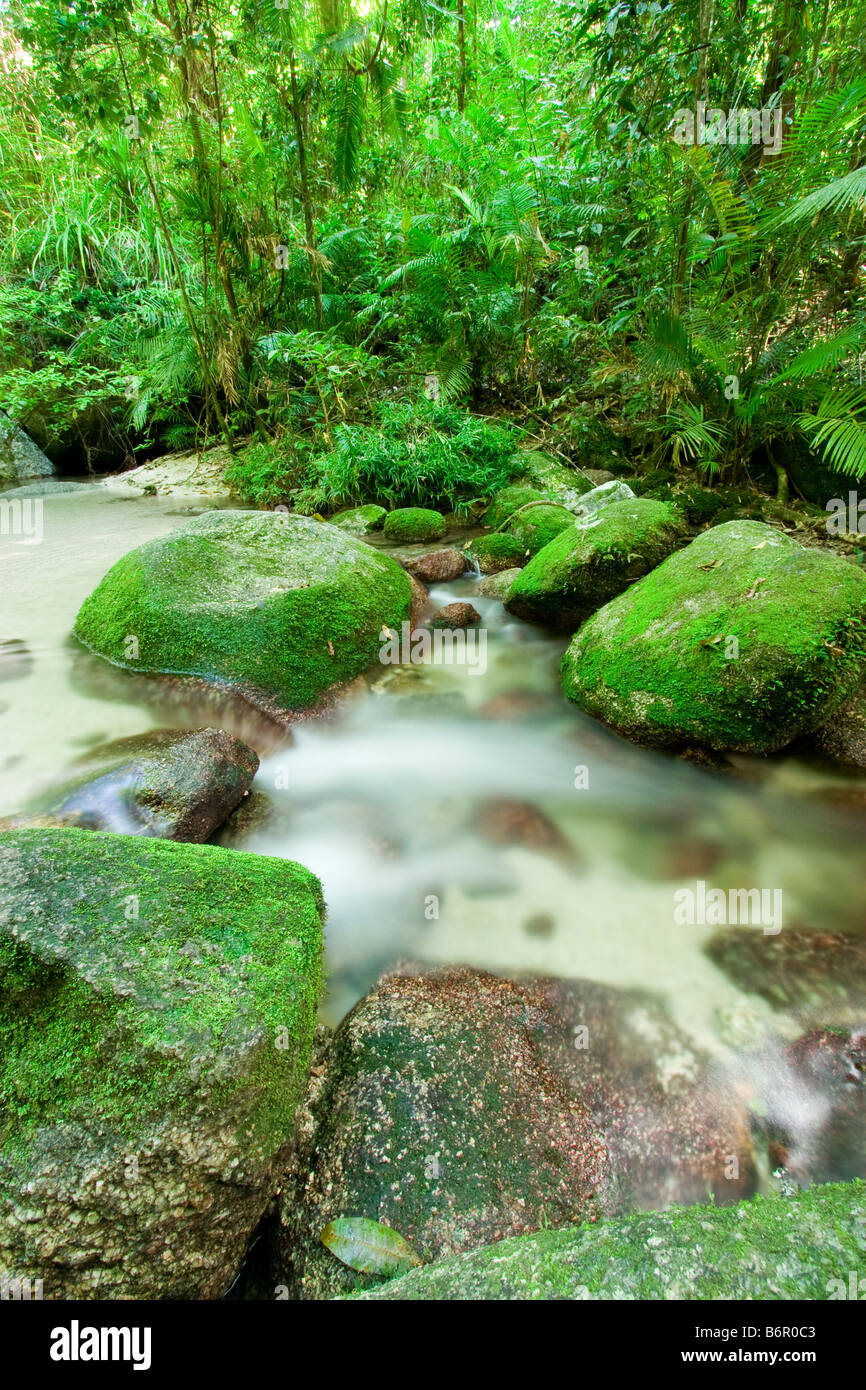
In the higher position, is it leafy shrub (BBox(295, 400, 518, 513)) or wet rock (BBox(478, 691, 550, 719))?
leafy shrub (BBox(295, 400, 518, 513))

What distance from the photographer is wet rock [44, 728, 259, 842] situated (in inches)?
102

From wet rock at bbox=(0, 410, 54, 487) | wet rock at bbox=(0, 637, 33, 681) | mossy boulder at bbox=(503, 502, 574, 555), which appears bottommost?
wet rock at bbox=(0, 637, 33, 681)

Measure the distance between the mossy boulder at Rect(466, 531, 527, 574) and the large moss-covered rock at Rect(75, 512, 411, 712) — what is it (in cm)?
185

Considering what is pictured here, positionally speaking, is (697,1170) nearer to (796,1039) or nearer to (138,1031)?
(796,1039)

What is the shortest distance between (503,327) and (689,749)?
6787mm

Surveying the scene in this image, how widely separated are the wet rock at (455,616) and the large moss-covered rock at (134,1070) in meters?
3.49

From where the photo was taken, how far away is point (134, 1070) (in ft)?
4.42

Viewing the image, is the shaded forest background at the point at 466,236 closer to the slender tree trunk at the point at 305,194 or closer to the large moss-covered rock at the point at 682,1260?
the slender tree trunk at the point at 305,194

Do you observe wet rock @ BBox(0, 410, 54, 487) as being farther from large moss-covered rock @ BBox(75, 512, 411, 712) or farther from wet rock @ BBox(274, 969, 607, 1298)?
wet rock @ BBox(274, 969, 607, 1298)

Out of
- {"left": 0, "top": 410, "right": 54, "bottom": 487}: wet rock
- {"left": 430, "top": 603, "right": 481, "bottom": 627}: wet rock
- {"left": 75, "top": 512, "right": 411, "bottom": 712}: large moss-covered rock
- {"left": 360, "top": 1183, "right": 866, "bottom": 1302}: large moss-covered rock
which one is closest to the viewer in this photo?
{"left": 360, "top": 1183, "right": 866, "bottom": 1302}: large moss-covered rock

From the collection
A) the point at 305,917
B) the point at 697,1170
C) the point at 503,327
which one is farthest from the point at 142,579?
the point at 503,327

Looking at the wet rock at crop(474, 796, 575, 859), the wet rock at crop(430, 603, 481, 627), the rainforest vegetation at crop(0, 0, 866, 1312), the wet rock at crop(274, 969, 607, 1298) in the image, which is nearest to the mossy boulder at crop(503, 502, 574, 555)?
the rainforest vegetation at crop(0, 0, 866, 1312)

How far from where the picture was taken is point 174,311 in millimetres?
9195

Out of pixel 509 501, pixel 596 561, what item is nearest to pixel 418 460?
pixel 509 501
